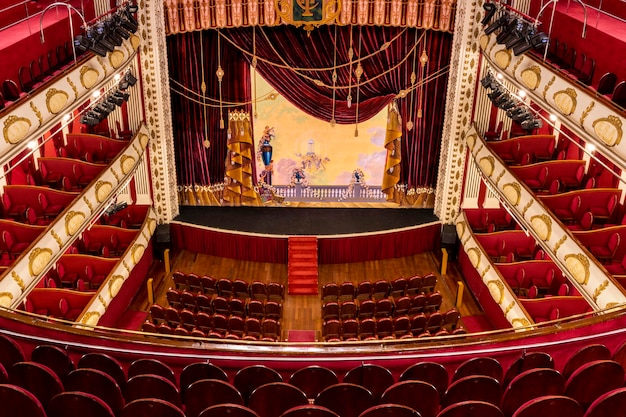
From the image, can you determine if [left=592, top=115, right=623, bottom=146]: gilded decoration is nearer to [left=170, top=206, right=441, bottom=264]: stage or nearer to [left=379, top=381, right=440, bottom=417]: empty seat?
[left=379, top=381, right=440, bottom=417]: empty seat

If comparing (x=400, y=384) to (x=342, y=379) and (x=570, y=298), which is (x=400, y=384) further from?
(x=570, y=298)

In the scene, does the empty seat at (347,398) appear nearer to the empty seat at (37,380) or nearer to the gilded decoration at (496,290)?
the empty seat at (37,380)

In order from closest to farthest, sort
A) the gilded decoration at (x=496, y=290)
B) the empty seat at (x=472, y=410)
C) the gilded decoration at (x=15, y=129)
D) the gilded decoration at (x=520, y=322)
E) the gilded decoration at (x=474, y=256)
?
the empty seat at (x=472, y=410)
the gilded decoration at (x=15, y=129)
the gilded decoration at (x=520, y=322)
the gilded decoration at (x=496, y=290)
the gilded decoration at (x=474, y=256)

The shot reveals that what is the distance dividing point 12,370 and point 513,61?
285 inches

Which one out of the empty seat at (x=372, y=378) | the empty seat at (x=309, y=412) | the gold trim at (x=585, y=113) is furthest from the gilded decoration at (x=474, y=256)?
the empty seat at (x=309, y=412)

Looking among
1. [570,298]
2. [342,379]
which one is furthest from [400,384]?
[570,298]

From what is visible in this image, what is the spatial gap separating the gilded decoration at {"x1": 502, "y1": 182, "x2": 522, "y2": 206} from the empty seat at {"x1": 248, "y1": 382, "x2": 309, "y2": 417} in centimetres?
551

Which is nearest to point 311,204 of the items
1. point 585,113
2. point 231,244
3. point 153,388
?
point 231,244

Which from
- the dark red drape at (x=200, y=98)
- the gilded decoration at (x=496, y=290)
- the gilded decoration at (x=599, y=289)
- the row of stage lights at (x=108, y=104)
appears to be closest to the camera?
the gilded decoration at (x=599, y=289)

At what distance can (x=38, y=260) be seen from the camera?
24.5ft

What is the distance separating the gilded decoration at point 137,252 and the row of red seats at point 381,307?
3148 millimetres

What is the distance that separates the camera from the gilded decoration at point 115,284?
925 cm

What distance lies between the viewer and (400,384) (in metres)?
4.32

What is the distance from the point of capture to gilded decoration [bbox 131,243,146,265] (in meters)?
10.3
